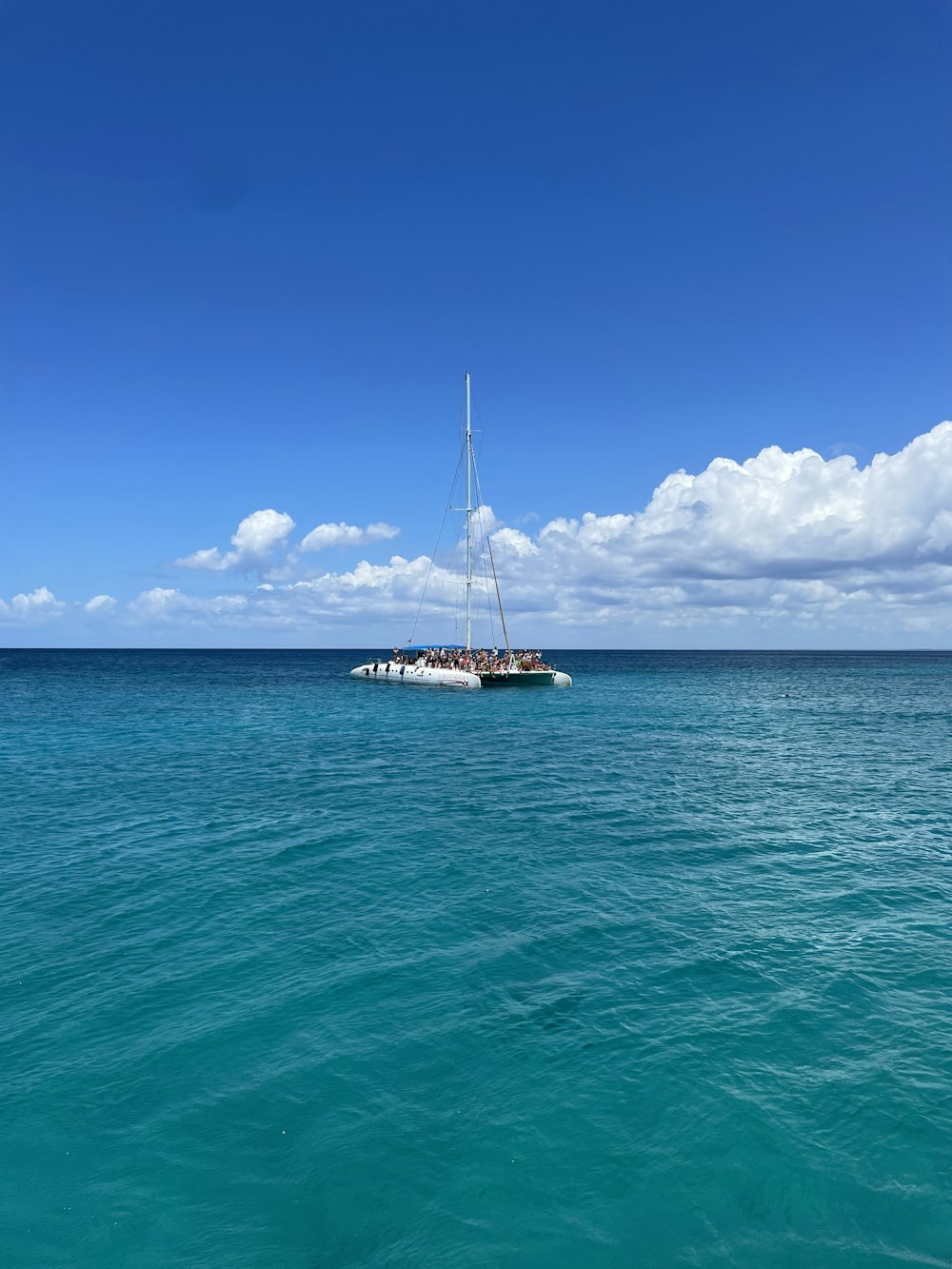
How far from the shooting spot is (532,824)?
23812mm

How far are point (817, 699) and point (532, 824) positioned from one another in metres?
67.2

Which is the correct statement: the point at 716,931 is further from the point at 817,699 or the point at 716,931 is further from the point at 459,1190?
the point at 817,699

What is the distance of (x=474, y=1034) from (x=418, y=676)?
238ft

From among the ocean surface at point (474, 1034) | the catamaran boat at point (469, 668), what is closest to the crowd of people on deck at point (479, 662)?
the catamaran boat at point (469, 668)

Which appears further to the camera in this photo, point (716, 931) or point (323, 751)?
point (323, 751)

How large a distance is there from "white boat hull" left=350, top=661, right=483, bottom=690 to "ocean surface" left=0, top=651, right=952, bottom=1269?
50.4m

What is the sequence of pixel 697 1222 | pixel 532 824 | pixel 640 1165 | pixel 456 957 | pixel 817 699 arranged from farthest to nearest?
pixel 817 699
pixel 532 824
pixel 456 957
pixel 640 1165
pixel 697 1222

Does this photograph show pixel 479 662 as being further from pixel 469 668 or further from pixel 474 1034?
pixel 474 1034

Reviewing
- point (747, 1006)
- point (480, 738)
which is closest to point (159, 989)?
point (747, 1006)

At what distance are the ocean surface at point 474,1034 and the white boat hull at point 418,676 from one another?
50375mm

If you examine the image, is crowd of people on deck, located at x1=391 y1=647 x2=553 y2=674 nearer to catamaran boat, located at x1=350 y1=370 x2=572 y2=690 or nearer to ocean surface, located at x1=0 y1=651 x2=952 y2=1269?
catamaran boat, located at x1=350 y1=370 x2=572 y2=690

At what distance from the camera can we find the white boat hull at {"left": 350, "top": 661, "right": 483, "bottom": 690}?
7725cm

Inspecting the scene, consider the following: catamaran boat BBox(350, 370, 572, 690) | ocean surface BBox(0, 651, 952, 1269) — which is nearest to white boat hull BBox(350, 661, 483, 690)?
catamaran boat BBox(350, 370, 572, 690)

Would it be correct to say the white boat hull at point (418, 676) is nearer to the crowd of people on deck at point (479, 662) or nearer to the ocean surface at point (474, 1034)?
the crowd of people on deck at point (479, 662)
